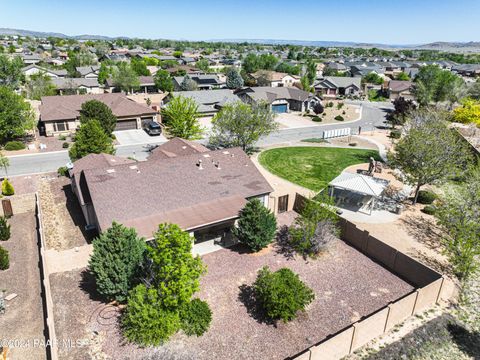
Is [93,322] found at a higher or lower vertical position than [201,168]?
lower

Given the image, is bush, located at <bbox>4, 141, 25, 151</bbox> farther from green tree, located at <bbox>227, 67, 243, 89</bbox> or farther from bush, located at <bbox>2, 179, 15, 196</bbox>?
green tree, located at <bbox>227, 67, 243, 89</bbox>

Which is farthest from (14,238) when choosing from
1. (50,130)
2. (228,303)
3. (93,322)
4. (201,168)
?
(50,130)

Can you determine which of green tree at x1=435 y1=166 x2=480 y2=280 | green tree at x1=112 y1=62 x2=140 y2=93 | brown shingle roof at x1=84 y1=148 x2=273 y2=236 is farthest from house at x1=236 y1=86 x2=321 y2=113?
green tree at x1=435 y1=166 x2=480 y2=280

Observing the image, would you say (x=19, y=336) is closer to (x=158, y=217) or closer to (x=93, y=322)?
(x=93, y=322)

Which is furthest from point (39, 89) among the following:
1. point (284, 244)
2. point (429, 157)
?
point (429, 157)

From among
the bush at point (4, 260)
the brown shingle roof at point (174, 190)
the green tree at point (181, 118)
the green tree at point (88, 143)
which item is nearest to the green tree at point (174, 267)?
the brown shingle roof at point (174, 190)

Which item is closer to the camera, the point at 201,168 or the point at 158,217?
the point at 158,217

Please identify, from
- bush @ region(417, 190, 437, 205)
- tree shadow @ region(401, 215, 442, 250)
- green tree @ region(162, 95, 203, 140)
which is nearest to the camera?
tree shadow @ region(401, 215, 442, 250)
